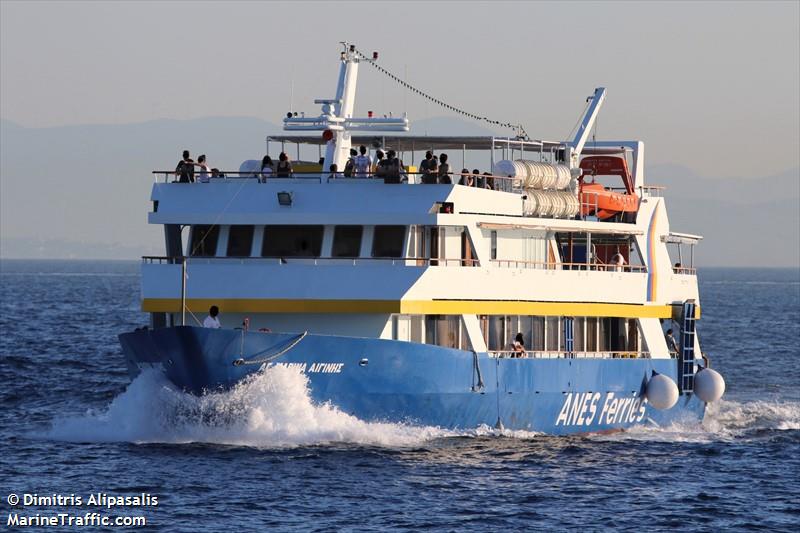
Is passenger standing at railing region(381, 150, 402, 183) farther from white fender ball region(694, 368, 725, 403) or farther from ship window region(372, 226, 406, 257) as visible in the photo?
white fender ball region(694, 368, 725, 403)

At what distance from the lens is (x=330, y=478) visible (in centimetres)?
3066

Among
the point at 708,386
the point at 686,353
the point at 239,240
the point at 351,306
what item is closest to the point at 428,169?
the point at 351,306

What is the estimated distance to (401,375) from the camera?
33594 mm

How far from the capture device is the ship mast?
37344 mm

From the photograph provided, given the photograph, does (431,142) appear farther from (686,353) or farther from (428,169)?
(686,353)

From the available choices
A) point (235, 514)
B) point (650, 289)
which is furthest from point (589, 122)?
point (235, 514)

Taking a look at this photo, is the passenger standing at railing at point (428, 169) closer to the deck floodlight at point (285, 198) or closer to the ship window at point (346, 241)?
the ship window at point (346, 241)

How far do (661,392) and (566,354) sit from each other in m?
3.33

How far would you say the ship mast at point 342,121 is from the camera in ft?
123

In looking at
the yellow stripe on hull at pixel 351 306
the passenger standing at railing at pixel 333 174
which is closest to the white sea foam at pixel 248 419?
the yellow stripe on hull at pixel 351 306

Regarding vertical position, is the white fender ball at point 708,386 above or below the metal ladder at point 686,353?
below

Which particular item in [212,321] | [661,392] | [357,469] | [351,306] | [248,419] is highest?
[351,306]

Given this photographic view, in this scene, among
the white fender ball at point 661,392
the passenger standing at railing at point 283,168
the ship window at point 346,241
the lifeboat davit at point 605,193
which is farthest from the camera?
the lifeboat davit at point 605,193

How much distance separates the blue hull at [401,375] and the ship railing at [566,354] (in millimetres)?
292
